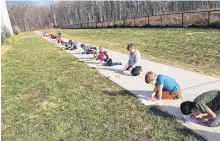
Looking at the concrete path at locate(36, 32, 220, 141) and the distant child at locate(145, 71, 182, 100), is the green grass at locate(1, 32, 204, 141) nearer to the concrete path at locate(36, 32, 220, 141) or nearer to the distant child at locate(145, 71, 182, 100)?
the concrete path at locate(36, 32, 220, 141)

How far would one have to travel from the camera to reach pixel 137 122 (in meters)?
4.80

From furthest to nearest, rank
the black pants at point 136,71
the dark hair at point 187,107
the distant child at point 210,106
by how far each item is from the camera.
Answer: the black pants at point 136,71
the dark hair at point 187,107
the distant child at point 210,106

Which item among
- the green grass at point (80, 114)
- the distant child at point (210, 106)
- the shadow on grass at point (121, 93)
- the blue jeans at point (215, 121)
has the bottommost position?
the green grass at point (80, 114)

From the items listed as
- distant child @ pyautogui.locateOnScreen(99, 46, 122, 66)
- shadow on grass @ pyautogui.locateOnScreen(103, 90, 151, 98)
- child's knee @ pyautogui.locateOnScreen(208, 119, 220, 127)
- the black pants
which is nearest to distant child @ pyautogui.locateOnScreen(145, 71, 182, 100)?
shadow on grass @ pyautogui.locateOnScreen(103, 90, 151, 98)

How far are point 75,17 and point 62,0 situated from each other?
2394 centimetres

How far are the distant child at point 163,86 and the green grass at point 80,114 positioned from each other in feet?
1.47

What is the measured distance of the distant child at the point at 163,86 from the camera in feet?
17.7

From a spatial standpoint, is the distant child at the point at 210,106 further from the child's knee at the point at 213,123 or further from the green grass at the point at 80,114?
the green grass at the point at 80,114

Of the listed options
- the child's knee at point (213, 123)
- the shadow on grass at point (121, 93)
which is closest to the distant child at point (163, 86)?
the shadow on grass at point (121, 93)

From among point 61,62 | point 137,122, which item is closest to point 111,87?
point 137,122

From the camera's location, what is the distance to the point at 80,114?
5.39 meters

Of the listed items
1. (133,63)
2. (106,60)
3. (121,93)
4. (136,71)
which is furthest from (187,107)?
(106,60)

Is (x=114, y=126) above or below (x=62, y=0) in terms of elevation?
below

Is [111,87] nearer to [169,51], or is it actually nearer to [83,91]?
[83,91]
